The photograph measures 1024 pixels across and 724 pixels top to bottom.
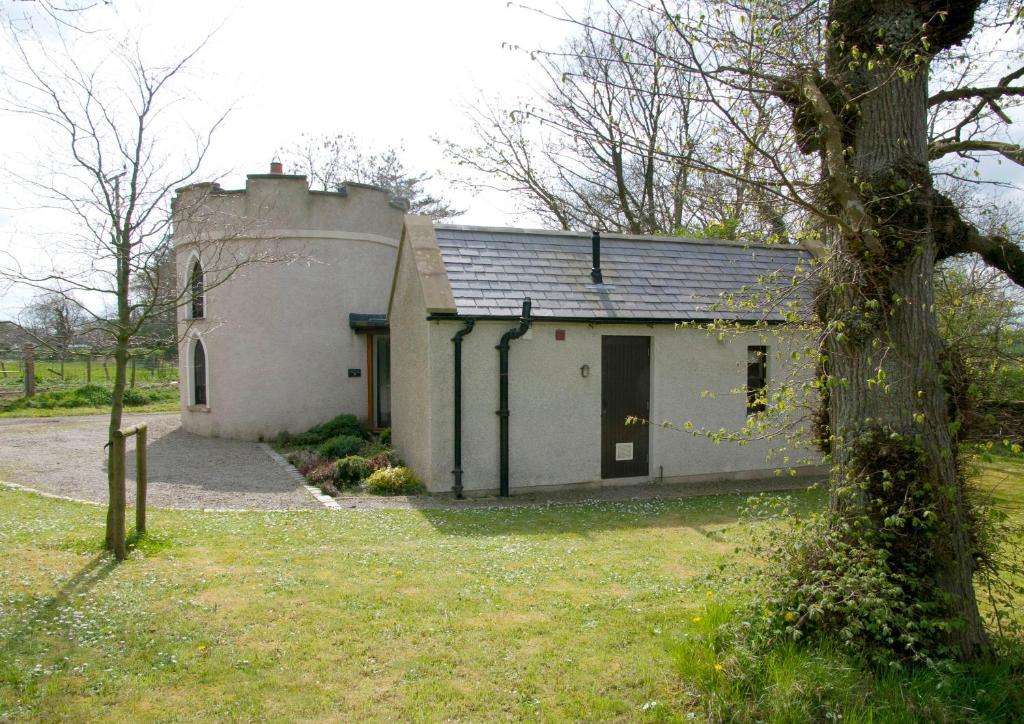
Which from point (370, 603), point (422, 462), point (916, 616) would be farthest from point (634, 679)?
point (422, 462)

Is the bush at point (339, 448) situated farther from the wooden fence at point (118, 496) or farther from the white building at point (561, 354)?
the wooden fence at point (118, 496)

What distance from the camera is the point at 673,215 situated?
2344 cm

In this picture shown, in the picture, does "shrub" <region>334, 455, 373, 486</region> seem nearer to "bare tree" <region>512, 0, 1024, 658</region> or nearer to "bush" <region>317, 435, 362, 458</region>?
"bush" <region>317, 435, 362, 458</region>

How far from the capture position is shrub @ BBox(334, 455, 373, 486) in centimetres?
1174

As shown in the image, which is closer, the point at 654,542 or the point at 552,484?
the point at 654,542

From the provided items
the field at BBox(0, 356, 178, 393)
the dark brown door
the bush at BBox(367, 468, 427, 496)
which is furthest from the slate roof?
the field at BBox(0, 356, 178, 393)

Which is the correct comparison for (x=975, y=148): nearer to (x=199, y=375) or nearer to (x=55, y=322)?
(x=55, y=322)

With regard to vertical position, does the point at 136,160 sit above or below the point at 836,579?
above

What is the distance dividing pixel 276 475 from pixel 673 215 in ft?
52.9

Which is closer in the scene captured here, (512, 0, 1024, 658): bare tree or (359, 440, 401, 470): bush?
(512, 0, 1024, 658): bare tree

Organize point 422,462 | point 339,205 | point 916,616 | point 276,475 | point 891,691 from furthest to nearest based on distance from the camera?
point 339,205, point 276,475, point 422,462, point 916,616, point 891,691

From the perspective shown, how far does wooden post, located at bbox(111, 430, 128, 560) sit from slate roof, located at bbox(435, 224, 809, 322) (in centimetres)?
522

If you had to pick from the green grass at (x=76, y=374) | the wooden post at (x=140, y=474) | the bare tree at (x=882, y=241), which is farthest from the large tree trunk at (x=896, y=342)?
the green grass at (x=76, y=374)

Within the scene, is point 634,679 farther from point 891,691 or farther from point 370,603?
point 370,603
